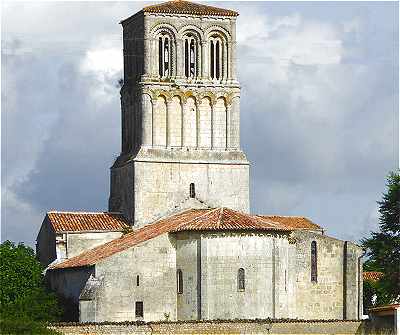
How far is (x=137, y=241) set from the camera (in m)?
73.8

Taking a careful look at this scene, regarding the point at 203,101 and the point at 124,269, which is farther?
the point at 203,101

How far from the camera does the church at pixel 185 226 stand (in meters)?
71.9

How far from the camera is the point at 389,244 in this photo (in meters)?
81.2

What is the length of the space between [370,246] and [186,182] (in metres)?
9.63

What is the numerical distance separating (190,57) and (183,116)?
2.98 meters

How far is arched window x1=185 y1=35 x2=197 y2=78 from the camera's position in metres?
80.2

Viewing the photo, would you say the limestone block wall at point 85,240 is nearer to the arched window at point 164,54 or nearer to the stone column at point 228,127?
the stone column at point 228,127

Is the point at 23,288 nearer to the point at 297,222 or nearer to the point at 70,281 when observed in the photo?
the point at 70,281

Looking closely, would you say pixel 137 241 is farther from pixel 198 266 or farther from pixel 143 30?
pixel 143 30

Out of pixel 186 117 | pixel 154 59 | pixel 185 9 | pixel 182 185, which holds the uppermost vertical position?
pixel 185 9

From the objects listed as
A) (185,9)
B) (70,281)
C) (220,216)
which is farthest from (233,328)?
(185,9)

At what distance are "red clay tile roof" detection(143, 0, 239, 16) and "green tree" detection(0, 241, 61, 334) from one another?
12947 millimetres

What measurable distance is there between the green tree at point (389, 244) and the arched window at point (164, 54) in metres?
12.0

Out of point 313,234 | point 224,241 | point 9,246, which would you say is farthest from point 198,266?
point 9,246
